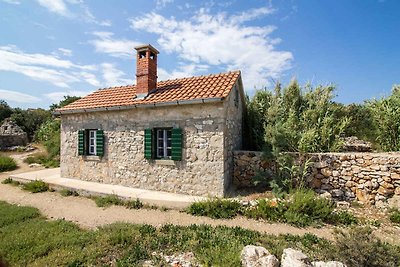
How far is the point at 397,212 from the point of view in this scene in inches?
251

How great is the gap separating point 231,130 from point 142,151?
3.81m

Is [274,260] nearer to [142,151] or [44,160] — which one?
[142,151]

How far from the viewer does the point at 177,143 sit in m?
8.33

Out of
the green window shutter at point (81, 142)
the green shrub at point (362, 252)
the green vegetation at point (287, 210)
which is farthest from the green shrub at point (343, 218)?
the green window shutter at point (81, 142)

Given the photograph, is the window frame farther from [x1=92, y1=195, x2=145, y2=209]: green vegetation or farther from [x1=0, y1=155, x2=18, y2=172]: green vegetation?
[x1=0, y1=155, x2=18, y2=172]: green vegetation

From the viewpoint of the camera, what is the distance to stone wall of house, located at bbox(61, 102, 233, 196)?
792cm

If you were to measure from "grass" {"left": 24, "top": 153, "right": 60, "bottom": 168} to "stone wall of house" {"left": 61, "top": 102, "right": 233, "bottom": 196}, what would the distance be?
4.42 m

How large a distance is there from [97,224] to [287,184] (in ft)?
20.8

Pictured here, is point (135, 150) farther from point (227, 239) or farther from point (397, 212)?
point (397, 212)

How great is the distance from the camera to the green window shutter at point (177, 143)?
8.30m

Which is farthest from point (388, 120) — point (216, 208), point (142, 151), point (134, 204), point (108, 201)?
point (108, 201)

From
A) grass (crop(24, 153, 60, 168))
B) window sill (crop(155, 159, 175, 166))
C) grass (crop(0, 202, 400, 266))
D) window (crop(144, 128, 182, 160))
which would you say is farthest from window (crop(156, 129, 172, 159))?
grass (crop(24, 153, 60, 168))

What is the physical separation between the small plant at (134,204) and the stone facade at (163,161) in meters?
1.41

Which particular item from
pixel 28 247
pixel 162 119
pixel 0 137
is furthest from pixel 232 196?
pixel 0 137
